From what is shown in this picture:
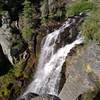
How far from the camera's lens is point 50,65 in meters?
29.3

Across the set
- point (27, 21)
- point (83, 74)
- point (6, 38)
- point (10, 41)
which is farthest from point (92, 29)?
point (6, 38)

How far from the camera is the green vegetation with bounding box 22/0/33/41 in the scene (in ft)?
105

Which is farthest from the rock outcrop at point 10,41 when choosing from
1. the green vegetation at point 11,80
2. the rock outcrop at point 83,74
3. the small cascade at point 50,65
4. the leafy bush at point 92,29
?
the rock outcrop at point 83,74

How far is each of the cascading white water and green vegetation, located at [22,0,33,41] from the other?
184 centimetres

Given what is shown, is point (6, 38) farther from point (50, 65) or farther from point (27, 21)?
point (50, 65)

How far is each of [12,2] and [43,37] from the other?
6641 mm

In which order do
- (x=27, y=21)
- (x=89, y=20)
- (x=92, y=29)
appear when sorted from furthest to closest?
(x=27, y=21)
(x=89, y=20)
(x=92, y=29)

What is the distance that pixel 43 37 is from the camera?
31.3 meters

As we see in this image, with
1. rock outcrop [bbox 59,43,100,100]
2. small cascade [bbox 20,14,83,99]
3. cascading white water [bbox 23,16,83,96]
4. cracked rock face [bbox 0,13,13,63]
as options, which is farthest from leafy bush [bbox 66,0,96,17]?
rock outcrop [bbox 59,43,100,100]

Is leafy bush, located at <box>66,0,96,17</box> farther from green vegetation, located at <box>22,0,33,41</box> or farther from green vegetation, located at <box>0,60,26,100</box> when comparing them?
green vegetation, located at <box>0,60,26,100</box>

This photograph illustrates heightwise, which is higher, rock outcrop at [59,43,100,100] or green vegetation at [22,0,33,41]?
green vegetation at [22,0,33,41]

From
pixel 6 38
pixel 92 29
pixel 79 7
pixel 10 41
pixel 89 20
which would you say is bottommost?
pixel 10 41

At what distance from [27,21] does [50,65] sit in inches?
208

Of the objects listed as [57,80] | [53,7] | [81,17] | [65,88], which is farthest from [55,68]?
[53,7]
